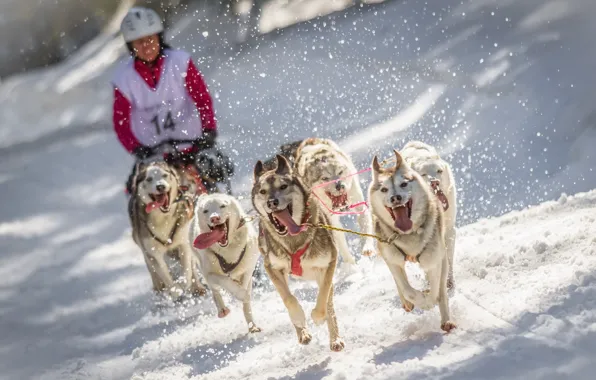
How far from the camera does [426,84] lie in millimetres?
13086

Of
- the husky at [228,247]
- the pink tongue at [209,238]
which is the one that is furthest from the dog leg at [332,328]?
the husky at [228,247]

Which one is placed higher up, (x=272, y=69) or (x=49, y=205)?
(x=272, y=69)

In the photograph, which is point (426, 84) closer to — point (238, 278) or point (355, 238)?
point (355, 238)

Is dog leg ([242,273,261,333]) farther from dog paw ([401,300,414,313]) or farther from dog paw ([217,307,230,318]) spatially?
dog paw ([401,300,414,313])

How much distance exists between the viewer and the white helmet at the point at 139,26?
23.8 feet

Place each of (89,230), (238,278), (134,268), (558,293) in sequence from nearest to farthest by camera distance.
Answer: (558,293) → (238,278) → (134,268) → (89,230)

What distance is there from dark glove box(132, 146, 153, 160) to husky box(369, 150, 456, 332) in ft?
7.61

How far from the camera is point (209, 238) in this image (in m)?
5.56

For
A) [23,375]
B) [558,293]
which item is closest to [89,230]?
[23,375]

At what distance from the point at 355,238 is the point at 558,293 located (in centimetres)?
279

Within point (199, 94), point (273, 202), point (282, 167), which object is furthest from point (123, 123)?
point (273, 202)

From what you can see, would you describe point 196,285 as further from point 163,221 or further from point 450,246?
point 450,246

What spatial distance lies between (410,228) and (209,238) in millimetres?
1174

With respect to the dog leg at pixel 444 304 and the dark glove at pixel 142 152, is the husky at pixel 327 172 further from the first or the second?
the dog leg at pixel 444 304
